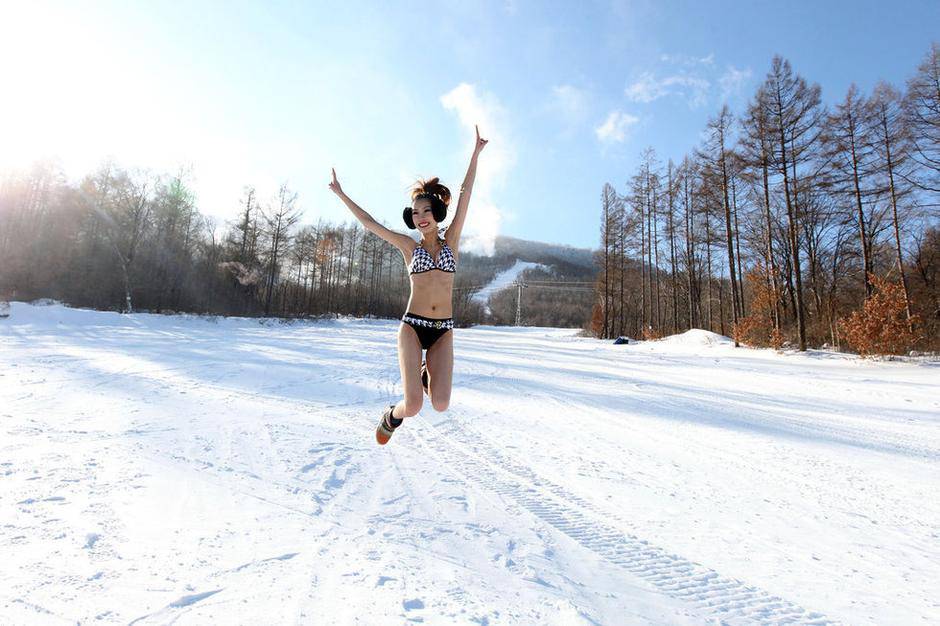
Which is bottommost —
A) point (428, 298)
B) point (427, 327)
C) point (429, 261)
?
point (427, 327)

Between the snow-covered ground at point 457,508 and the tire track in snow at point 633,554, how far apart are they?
0.02m

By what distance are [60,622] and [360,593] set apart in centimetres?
170

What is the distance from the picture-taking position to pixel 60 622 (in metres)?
2.50

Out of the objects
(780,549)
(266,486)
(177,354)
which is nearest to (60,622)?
(266,486)

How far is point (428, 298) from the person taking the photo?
4.13 meters

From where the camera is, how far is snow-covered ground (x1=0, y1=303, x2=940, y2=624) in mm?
3018

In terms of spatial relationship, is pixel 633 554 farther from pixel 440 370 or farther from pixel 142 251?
pixel 142 251

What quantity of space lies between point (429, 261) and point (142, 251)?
41167 millimetres

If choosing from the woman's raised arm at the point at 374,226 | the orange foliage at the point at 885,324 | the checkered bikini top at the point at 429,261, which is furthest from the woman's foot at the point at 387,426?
the orange foliage at the point at 885,324

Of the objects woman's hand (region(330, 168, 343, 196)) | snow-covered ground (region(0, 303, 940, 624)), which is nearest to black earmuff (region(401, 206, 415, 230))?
woman's hand (region(330, 168, 343, 196))

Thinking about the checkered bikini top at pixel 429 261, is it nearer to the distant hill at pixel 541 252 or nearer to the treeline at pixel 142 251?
the treeline at pixel 142 251

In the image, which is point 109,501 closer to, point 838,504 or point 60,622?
point 60,622

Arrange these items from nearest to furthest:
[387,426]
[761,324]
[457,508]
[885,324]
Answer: [387,426], [457,508], [885,324], [761,324]

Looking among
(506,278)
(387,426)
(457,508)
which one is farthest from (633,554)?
(506,278)
